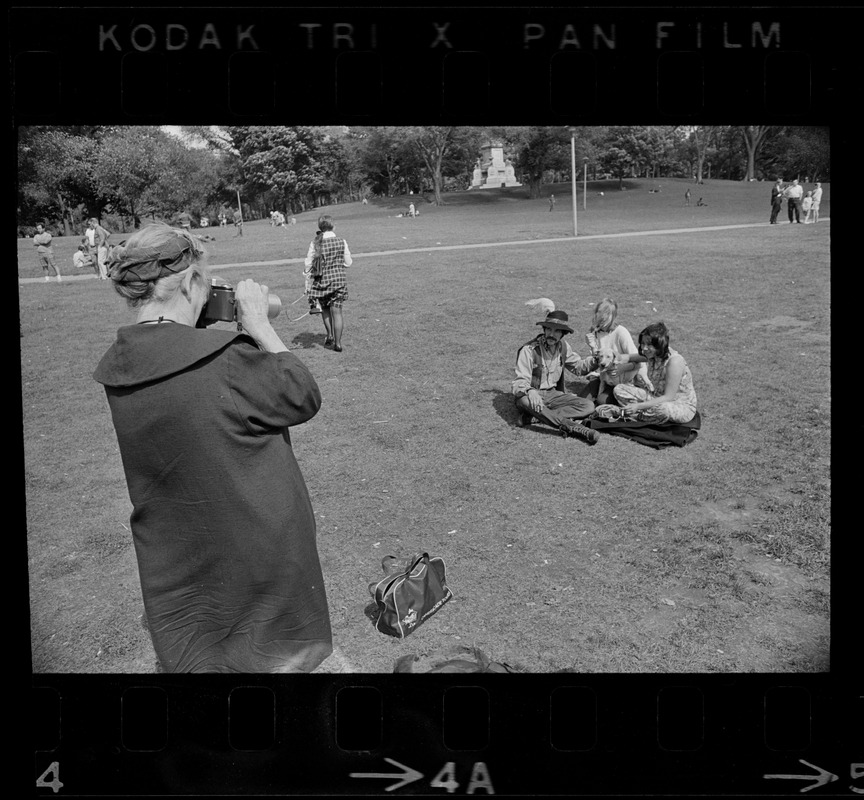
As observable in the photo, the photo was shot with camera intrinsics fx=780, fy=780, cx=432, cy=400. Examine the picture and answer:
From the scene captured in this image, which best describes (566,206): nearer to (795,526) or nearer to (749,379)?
(749,379)

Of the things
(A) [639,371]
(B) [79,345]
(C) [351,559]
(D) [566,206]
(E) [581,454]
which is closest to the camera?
(C) [351,559]

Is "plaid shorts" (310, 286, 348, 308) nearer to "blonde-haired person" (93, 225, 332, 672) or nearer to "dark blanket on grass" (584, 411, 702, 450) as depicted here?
"dark blanket on grass" (584, 411, 702, 450)

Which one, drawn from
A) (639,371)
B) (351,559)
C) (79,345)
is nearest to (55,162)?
(79,345)

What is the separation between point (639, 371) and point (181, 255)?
16.4 ft

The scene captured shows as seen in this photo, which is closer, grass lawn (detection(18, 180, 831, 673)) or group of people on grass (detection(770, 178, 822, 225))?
grass lawn (detection(18, 180, 831, 673))

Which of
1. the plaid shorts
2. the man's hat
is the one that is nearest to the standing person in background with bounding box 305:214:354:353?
the plaid shorts

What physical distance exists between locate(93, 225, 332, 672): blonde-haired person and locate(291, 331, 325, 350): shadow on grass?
7.07m

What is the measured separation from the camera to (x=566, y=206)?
20688 millimetres

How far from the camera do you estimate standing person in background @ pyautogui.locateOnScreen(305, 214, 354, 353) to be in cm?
917

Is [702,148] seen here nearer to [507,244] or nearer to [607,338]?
[507,244]

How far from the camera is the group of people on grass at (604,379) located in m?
6.32
